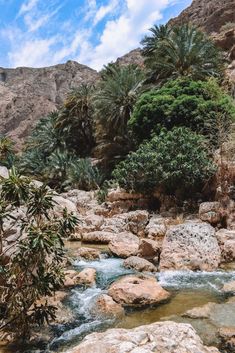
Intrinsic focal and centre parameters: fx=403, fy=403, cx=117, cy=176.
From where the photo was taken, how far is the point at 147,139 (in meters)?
25.4

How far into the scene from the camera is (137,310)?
8531 millimetres

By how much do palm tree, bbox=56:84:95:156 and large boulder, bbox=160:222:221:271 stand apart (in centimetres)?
2551

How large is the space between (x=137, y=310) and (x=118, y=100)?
76.2 feet

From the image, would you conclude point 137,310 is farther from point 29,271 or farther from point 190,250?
point 190,250

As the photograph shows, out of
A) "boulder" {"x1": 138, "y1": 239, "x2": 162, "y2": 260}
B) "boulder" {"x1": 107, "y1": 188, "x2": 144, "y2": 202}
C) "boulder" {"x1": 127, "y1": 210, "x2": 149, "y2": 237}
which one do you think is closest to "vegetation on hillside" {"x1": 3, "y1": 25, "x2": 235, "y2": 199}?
"boulder" {"x1": 107, "y1": 188, "x2": 144, "y2": 202}

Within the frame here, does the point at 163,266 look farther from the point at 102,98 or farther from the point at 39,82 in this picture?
the point at 39,82

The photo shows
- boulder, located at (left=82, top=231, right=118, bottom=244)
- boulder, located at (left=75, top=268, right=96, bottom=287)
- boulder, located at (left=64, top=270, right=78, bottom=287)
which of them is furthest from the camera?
boulder, located at (left=82, top=231, right=118, bottom=244)

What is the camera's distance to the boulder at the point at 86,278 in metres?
10.8

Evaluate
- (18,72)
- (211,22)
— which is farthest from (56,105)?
(211,22)

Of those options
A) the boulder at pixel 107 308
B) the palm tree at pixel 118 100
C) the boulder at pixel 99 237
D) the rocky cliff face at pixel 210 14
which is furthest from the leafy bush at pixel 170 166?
the rocky cliff face at pixel 210 14

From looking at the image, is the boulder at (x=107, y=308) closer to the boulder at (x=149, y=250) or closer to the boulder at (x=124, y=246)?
the boulder at (x=149, y=250)

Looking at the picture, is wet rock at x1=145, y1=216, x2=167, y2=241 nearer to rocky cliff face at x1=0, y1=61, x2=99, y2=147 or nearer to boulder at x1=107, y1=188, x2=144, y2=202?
boulder at x1=107, y1=188, x2=144, y2=202

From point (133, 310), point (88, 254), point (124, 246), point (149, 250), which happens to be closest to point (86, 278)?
point (133, 310)

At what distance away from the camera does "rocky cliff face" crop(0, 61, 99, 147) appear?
2463 inches
